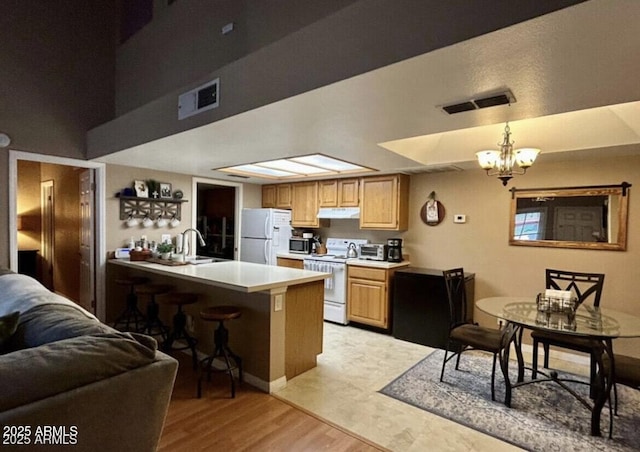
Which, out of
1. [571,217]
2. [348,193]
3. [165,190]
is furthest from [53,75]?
[571,217]

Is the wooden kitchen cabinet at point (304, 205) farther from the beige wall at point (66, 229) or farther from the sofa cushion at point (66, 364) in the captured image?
the sofa cushion at point (66, 364)

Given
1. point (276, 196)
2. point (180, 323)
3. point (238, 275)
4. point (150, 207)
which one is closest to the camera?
point (238, 275)

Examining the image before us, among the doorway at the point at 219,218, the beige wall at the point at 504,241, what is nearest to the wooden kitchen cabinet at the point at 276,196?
the doorway at the point at 219,218

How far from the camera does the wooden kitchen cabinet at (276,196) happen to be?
5812 millimetres

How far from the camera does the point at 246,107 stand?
2.12 m

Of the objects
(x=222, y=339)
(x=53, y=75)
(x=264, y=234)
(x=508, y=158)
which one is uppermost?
(x=53, y=75)

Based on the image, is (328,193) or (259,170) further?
(328,193)

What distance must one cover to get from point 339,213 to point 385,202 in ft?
2.45

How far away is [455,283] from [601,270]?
1441 mm

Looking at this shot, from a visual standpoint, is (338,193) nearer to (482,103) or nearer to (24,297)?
(482,103)

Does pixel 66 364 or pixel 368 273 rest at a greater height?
pixel 66 364

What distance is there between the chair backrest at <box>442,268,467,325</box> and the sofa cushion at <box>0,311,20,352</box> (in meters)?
3.06

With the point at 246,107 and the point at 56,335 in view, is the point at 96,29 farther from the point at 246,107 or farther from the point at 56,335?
the point at 56,335

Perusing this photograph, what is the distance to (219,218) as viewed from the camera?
22.0 ft
